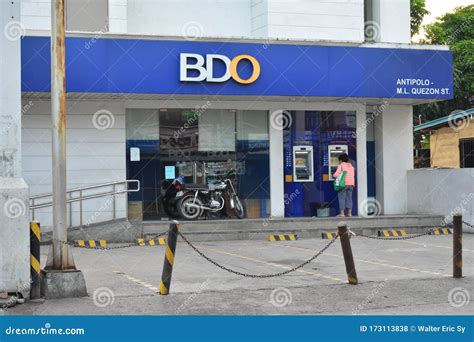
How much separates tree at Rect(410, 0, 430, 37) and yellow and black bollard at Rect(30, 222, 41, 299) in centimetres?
3082

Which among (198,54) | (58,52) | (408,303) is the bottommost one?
(408,303)

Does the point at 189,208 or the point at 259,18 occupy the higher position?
the point at 259,18

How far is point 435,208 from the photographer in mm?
20375

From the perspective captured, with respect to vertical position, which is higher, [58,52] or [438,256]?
[58,52]

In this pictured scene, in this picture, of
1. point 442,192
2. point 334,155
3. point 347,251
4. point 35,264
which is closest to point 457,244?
point 347,251

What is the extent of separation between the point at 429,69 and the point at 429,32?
67.7 ft

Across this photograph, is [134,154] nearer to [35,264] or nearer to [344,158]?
[344,158]

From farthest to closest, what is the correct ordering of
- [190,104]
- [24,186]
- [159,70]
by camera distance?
1. [190,104]
2. [159,70]
3. [24,186]

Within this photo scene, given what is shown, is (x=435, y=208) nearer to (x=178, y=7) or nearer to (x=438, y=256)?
(x=438, y=256)

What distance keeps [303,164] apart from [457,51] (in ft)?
67.4

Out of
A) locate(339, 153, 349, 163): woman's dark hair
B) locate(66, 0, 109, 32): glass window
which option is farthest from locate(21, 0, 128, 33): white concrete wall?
locate(339, 153, 349, 163): woman's dark hair

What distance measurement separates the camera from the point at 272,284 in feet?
36.1

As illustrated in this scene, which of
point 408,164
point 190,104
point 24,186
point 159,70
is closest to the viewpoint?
point 24,186

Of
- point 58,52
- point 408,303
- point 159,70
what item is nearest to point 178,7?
point 159,70
